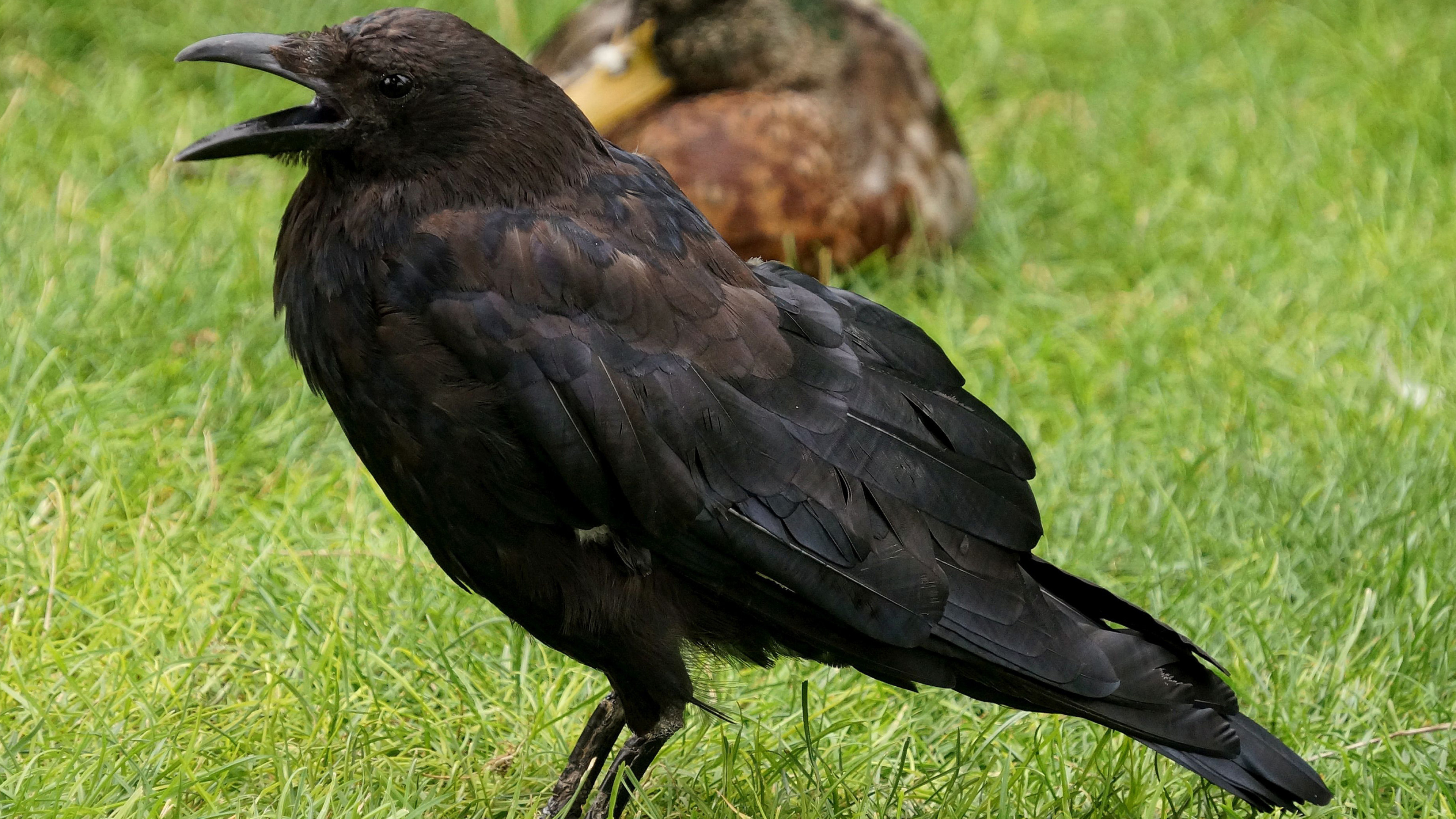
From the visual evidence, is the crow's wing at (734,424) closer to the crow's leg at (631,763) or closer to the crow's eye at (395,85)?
the crow's eye at (395,85)

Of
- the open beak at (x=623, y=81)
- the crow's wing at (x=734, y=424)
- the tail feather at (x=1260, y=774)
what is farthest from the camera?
the open beak at (x=623, y=81)

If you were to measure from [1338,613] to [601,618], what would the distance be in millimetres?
1778

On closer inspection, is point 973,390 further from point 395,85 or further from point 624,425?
point 395,85

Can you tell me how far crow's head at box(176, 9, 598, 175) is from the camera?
243 centimetres

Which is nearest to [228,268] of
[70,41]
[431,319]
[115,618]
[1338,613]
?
[115,618]

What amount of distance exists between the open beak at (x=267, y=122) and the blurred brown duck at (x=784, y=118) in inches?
95.0

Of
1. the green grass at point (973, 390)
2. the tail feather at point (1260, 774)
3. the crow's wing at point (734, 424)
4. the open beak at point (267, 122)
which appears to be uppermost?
the open beak at point (267, 122)

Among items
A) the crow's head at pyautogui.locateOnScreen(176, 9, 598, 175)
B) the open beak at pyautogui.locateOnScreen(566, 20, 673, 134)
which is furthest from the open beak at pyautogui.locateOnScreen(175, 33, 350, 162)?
the open beak at pyautogui.locateOnScreen(566, 20, 673, 134)

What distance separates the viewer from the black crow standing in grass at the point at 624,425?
2.37 meters

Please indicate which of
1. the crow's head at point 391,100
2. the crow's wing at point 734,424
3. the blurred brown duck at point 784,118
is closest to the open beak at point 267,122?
the crow's head at point 391,100

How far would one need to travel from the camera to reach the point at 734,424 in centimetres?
245

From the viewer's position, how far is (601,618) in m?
2.47

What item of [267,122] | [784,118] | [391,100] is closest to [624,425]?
[391,100]

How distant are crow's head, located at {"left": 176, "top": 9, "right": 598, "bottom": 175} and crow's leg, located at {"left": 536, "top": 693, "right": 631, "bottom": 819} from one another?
3.32 feet
